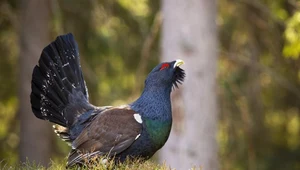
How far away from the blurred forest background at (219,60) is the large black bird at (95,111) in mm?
4294

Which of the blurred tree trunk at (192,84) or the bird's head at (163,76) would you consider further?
the blurred tree trunk at (192,84)

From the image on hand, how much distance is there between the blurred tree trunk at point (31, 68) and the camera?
13094mm

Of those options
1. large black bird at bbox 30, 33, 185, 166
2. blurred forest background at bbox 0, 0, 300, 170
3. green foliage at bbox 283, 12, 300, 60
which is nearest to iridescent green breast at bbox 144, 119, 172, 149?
large black bird at bbox 30, 33, 185, 166

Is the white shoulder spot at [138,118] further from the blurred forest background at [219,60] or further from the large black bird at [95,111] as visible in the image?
the blurred forest background at [219,60]

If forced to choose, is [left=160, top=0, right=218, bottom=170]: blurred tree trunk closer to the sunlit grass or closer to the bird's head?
the bird's head

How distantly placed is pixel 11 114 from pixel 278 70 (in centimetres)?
589

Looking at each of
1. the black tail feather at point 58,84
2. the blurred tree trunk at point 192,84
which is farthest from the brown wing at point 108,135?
the blurred tree trunk at point 192,84

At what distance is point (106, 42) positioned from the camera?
12812 millimetres

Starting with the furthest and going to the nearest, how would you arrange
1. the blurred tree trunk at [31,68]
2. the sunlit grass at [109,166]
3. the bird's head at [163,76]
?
the blurred tree trunk at [31,68]
the bird's head at [163,76]
the sunlit grass at [109,166]

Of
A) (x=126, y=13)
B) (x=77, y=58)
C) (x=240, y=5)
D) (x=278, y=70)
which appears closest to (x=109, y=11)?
(x=126, y=13)

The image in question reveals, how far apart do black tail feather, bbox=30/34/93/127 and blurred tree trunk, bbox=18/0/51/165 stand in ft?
19.1

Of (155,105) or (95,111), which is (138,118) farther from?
(95,111)

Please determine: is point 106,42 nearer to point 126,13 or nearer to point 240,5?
point 126,13

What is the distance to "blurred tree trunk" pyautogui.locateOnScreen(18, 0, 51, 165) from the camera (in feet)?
43.0
